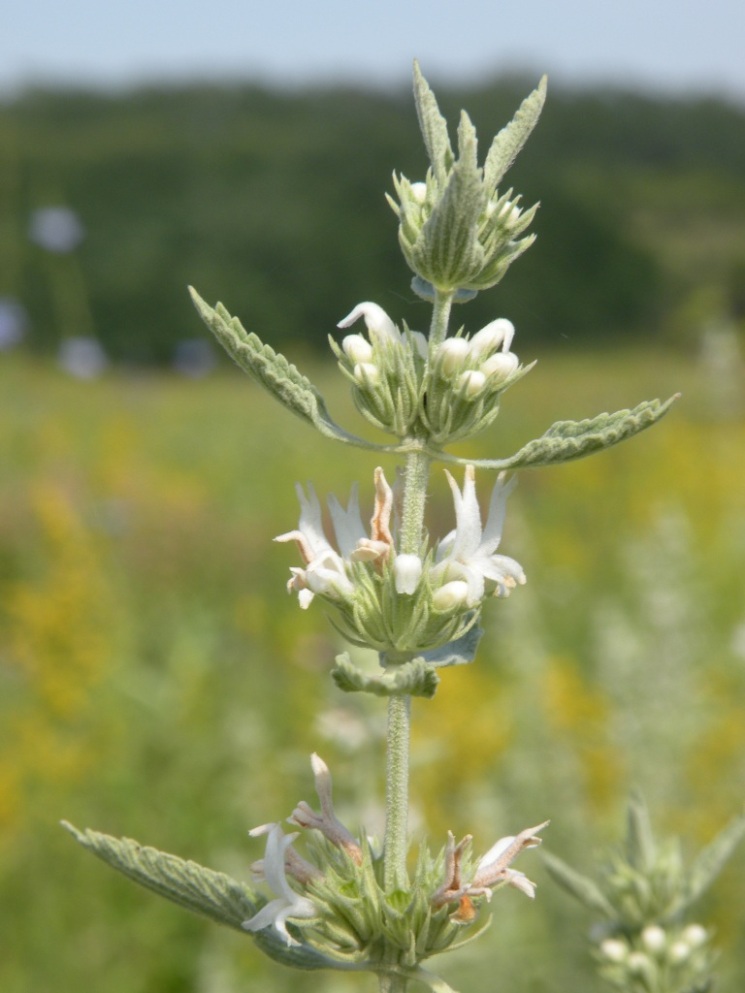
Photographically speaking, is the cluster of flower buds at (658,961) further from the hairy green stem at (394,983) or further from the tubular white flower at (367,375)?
the tubular white flower at (367,375)

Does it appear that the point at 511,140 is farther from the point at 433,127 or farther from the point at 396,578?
the point at 396,578

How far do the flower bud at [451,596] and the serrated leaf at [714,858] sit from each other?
0.42 m

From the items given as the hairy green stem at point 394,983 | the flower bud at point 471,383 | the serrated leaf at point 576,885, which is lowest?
the serrated leaf at point 576,885

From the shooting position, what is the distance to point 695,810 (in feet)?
10.6

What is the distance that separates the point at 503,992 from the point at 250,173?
2592 centimetres

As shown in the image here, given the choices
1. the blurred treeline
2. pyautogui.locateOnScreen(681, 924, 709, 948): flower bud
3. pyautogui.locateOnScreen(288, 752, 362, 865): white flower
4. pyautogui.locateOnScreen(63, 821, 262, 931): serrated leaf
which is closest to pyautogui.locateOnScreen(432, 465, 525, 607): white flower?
pyautogui.locateOnScreen(288, 752, 362, 865): white flower

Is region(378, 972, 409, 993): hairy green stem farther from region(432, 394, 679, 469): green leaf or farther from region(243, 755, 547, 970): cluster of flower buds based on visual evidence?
region(432, 394, 679, 469): green leaf

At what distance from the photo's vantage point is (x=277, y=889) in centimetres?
94

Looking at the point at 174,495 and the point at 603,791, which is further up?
the point at 174,495

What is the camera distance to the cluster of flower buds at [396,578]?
976mm

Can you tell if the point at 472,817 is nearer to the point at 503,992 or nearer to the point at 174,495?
the point at 503,992

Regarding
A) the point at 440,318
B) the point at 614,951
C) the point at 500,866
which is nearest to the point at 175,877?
the point at 500,866

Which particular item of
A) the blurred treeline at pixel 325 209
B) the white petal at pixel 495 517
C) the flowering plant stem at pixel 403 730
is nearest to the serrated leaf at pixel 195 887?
the flowering plant stem at pixel 403 730

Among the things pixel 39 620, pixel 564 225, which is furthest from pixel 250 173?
pixel 39 620
